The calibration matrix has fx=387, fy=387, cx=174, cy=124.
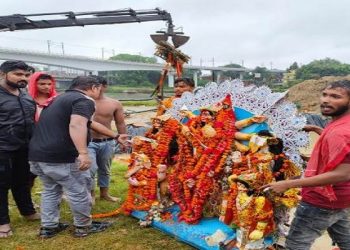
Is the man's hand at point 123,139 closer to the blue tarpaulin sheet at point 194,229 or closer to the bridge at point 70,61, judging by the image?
the blue tarpaulin sheet at point 194,229

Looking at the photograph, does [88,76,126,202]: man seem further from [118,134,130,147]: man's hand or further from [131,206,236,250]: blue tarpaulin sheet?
[131,206,236,250]: blue tarpaulin sheet

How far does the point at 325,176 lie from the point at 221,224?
1.47 metres

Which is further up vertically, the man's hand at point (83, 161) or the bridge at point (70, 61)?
the bridge at point (70, 61)

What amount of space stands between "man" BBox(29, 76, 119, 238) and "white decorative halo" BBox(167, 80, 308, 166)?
129 cm

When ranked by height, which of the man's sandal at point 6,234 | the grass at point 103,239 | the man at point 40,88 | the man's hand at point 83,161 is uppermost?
the man at point 40,88

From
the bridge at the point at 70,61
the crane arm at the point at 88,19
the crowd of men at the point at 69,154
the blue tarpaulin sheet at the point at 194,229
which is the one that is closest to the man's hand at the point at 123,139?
the crowd of men at the point at 69,154

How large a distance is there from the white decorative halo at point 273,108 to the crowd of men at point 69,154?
0.21 meters

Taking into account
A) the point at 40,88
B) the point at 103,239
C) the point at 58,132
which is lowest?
the point at 103,239

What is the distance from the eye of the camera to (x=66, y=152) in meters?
3.71

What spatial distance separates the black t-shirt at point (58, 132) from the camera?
365 cm

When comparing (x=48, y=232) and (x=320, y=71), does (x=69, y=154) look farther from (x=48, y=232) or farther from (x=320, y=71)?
(x=320, y=71)

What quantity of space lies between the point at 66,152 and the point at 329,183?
241 centimetres

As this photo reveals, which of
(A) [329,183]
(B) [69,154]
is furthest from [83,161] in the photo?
(A) [329,183]

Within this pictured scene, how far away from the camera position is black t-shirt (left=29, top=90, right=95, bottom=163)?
3.65 metres
